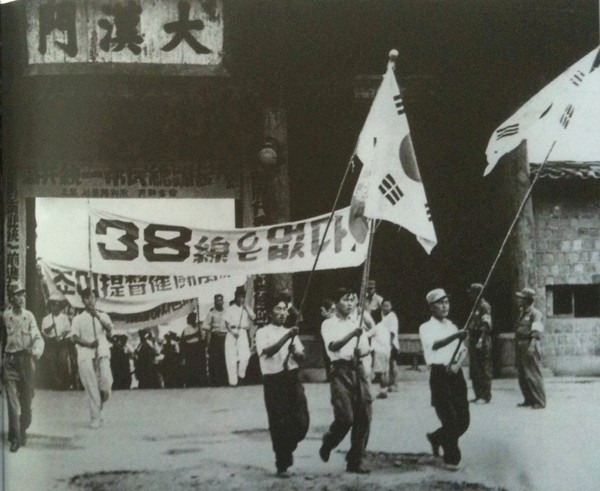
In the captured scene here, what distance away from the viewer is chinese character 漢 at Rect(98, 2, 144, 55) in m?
7.03

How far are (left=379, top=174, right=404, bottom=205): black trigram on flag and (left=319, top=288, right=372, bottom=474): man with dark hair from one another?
3.20ft

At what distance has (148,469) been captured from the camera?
650cm

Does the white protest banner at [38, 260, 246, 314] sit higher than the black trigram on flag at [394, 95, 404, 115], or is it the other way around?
the black trigram on flag at [394, 95, 404, 115]

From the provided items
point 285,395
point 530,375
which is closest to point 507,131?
point 530,375

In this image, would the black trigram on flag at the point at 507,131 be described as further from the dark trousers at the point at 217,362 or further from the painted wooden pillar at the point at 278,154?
the dark trousers at the point at 217,362

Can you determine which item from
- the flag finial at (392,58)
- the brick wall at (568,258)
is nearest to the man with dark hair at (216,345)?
the flag finial at (392,58)

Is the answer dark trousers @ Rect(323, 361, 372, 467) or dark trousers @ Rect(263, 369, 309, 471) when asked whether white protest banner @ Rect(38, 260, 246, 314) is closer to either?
dark trousers @ Rect(263, 369, 309, 471)

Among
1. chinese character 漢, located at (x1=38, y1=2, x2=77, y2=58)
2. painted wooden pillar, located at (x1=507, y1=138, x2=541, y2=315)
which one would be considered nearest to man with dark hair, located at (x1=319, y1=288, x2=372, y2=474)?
painted wooden pillar, located at (x1=507, y1=138, x2=541, y2=315)

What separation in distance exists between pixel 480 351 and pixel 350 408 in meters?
1.26

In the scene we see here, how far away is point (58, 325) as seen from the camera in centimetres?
689

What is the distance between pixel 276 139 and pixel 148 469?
299 cm

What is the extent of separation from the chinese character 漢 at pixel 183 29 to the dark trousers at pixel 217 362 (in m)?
2.53

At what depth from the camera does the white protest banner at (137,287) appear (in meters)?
6.83

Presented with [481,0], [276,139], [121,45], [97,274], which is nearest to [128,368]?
[97,274]
